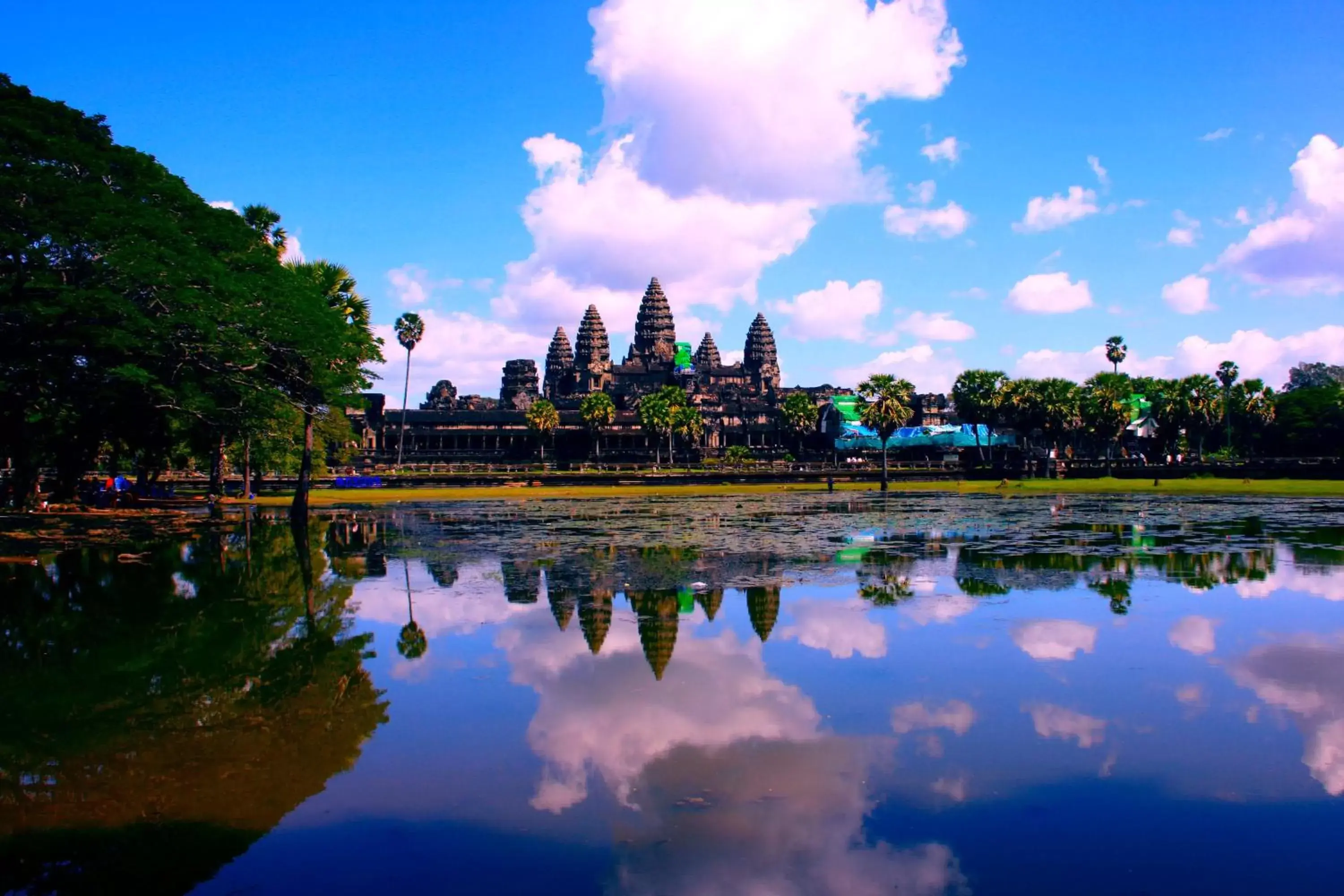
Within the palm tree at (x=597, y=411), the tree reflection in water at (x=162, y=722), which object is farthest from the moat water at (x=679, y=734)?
the palm tree at (x=597, y=411)

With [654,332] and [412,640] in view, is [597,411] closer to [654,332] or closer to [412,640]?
[654,332]

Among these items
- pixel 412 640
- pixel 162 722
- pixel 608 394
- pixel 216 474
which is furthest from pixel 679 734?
pixel 608 394

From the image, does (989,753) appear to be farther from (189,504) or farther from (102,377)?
(189,504)

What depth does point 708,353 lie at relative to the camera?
180 metres

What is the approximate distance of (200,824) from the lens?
279 inches

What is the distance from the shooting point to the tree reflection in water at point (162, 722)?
264 inches

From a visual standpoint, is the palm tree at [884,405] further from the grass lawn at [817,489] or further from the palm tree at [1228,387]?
the palm tree at [1228,387]

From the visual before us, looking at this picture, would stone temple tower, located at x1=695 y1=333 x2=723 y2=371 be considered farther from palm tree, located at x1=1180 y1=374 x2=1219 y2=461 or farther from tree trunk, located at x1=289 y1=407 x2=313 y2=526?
tree trunk, located at x1=289 y1=407 x2=313 y2=526

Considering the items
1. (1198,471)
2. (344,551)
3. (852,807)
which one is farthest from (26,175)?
(1198,471)

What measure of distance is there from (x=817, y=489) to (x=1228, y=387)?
56890 mm

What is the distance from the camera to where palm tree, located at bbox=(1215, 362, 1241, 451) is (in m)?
95.3

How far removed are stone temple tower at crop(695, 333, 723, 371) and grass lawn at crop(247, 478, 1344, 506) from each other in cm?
10342

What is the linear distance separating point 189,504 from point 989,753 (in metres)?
48.9

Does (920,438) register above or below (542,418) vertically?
below
